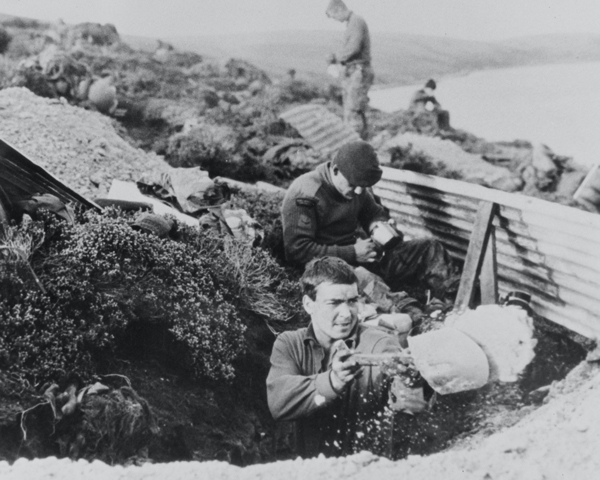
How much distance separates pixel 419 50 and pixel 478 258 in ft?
13.0

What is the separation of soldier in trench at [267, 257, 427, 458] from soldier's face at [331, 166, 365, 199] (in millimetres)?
1293

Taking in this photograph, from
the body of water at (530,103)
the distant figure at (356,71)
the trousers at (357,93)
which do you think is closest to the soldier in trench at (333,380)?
the distant figure at (356,71)

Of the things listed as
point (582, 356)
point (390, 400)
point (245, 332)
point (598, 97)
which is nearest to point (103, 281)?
point (245, 332)

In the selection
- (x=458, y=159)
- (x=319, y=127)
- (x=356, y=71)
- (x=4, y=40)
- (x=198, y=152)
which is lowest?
(x=458, y=159)

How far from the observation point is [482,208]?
14.2ft

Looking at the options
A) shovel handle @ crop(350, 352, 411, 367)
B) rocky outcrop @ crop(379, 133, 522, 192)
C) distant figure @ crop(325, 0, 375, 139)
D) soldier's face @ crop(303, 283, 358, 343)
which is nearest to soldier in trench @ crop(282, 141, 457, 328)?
soldier's face @ crop(303, 283, 358, 343)

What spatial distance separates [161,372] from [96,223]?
81 cm

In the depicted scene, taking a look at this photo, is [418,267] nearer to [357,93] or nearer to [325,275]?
[325,275]

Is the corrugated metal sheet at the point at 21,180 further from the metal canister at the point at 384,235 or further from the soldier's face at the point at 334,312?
the metal canister at the point at 384,235

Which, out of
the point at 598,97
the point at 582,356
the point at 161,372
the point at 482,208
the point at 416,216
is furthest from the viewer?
the point at 598,97

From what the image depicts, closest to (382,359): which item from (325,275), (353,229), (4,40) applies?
(325,275)

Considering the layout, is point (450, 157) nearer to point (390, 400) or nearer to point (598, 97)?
point (598, 97)

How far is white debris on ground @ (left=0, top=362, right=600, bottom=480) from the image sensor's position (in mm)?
2527

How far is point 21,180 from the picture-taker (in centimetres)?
327
